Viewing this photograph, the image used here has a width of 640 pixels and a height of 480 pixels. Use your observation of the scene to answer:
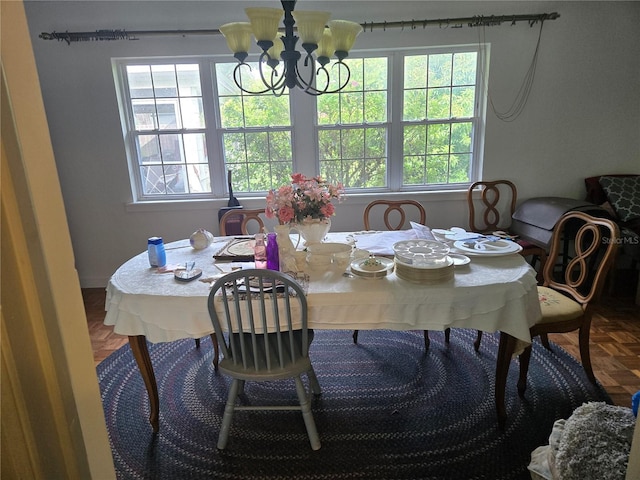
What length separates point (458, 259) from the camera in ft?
5.84

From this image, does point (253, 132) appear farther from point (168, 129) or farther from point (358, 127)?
point (358, 127)

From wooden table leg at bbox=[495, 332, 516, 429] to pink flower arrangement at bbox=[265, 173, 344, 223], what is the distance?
97cm

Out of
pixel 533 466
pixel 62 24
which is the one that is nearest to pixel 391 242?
pixel 533 466

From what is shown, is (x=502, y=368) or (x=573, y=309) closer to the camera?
(x=502, y=368)

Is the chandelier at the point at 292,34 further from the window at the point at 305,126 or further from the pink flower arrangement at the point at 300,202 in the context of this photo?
the window at the point at 305,126

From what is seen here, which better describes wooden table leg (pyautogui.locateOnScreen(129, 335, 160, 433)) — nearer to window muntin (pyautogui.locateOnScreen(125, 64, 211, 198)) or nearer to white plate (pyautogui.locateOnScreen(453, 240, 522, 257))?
white plate (pyautogui.locateOnScreen(453, 240, 522, 257))

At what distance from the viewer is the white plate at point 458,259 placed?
1.72m

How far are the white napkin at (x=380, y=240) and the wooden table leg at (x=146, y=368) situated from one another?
1132 millimetres

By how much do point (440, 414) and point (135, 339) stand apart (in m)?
1.45

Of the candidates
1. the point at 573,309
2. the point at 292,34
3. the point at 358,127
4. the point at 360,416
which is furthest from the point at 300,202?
the point at 358,127

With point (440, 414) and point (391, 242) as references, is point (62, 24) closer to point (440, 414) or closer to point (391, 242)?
point (391, 242)

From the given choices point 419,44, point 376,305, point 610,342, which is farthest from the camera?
point 419,44

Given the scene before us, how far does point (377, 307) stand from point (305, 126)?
2268mm

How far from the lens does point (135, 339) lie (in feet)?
5.41
